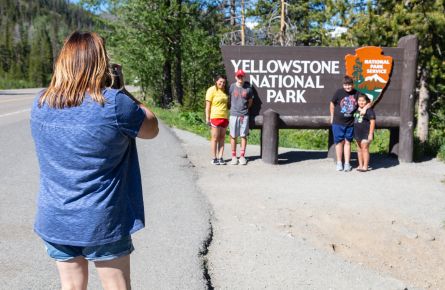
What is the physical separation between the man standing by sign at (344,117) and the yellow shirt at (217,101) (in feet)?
6.47

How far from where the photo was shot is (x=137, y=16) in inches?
971

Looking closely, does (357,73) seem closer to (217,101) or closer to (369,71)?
(369,71)

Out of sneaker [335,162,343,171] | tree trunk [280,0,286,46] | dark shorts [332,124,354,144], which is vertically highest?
tree trunk [280,0,286,46]

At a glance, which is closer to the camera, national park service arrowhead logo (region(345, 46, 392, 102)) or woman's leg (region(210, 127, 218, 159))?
woman's leg (region(210, 127, 218, 159))

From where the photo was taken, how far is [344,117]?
9.27m

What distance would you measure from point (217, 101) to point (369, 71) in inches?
117

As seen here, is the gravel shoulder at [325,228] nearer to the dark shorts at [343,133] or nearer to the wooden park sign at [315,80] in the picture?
the dark shorts at [343,133]

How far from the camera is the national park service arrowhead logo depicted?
32.4 feet

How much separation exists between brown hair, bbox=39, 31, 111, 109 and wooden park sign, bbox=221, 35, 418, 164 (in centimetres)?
754

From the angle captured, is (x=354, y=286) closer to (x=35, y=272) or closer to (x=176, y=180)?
(x=35, y=272)

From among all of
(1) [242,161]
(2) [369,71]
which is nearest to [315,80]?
(2) [369,71]

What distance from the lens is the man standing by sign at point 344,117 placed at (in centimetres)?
→ 923

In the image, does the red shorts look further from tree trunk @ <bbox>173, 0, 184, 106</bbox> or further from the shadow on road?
tree trunk @ <bbox>173, 0, 184, 106</bbox>

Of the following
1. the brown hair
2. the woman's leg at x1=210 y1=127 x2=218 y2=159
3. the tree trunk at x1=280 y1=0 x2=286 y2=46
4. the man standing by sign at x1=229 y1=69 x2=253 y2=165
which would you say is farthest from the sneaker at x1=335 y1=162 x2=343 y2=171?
the tree trunk at x1=280 y1=0 x2=286 y2=46
